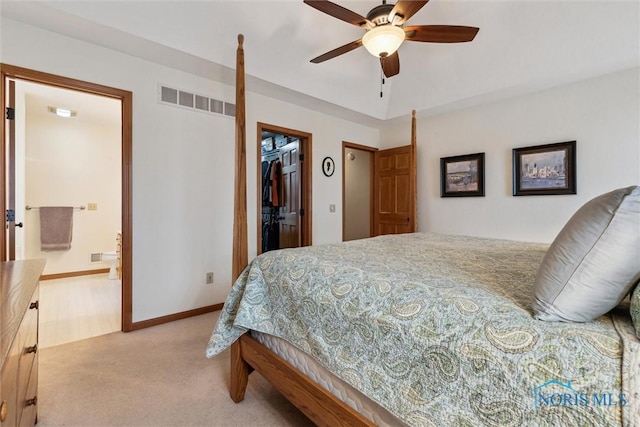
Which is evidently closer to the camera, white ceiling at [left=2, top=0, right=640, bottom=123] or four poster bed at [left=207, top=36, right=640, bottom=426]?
four poster bed at [left=207, top=36, right=640, bottom=426]

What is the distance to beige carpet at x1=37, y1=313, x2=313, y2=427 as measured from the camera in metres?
1.55

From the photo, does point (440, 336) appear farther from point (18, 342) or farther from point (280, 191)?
point (280, 191)

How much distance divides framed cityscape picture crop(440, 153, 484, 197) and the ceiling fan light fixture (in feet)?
7.28

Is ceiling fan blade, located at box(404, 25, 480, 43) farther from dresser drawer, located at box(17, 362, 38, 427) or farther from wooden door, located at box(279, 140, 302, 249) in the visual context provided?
dresser drawer, located at box(17, 362, 38, 427)

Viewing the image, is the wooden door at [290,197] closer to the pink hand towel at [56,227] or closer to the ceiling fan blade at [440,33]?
the ceiling fan blade at [440,33]

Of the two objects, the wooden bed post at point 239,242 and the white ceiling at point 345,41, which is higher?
the white ceiling at point 345,41

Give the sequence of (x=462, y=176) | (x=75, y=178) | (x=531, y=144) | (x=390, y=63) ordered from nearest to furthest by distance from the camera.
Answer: (x=390, y=63) → (x=531, y=144) → (x=462, y=176) → (x=75, y=178)

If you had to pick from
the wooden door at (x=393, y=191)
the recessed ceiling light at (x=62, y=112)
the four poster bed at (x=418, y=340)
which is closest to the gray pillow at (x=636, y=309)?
the four poster bed at (x=418, y=340)

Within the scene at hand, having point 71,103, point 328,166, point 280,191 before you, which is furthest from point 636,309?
point 71,103

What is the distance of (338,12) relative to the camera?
1.90 metres

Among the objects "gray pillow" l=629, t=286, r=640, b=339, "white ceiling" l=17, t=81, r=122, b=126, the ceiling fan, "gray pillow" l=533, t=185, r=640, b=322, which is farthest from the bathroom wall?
"gray pillow" l=629, t=286, r=640, b=339

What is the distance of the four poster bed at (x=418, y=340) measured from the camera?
25.1 inches
